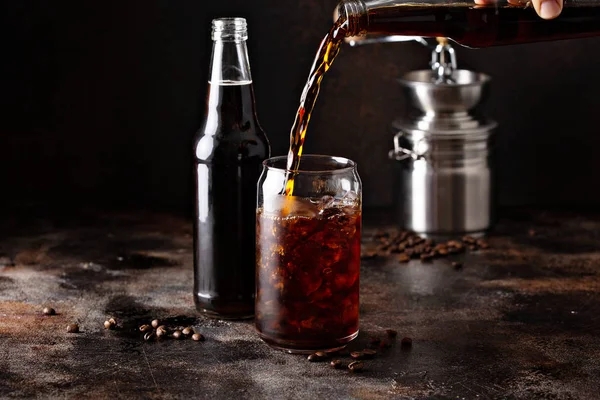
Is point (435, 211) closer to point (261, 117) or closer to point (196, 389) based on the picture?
point (261, 117)

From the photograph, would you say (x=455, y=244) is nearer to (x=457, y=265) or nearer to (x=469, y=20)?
(x=457, y=265)

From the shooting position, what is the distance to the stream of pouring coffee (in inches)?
57.3

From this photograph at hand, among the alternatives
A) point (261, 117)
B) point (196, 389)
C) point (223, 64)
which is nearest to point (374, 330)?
point (196, 389)

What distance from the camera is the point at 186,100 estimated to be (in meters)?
2.41

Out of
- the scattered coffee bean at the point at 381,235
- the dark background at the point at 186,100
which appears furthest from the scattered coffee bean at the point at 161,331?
the dark background at the point at 186,100

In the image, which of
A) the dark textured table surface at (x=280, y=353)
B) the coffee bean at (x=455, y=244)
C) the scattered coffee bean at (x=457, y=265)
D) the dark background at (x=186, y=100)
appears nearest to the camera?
the dark textured table surface at (x=280, y=353)

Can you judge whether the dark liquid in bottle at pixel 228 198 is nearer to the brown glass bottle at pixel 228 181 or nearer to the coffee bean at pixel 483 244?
the brown glass bottle at pixel 228 181

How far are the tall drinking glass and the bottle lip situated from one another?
0.22 m

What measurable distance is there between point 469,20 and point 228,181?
0.47m

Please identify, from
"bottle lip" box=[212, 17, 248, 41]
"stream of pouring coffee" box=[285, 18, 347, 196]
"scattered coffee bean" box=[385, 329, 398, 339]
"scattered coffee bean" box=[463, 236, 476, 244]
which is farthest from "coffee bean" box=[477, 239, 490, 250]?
"bottle lip" box=[212, 17, 248, 41]

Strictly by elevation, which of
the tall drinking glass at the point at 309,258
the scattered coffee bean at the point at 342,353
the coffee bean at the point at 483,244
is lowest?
the scattered coffee bean at the point at 342,353

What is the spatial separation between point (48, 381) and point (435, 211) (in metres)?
1.06

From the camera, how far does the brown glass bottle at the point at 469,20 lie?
57.6 inches

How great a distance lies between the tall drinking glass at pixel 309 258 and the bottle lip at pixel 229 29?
0.73ft
